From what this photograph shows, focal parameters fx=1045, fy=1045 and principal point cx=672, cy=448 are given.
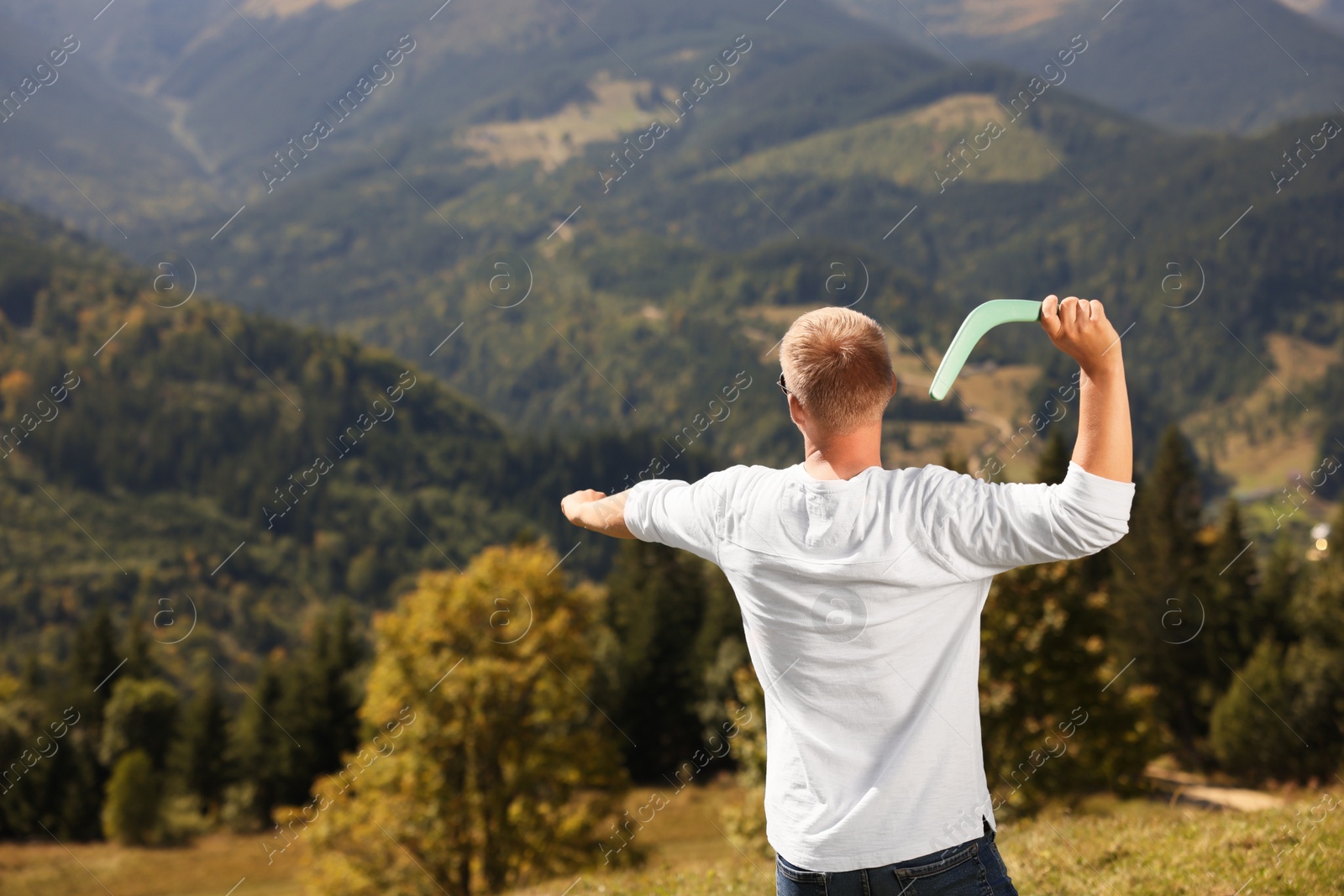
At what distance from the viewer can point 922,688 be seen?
343 cm

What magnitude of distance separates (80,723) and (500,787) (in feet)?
148

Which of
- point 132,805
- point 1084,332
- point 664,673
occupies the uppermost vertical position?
point 132,805

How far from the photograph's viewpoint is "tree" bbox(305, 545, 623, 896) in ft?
87.1

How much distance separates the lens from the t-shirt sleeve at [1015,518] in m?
3.06

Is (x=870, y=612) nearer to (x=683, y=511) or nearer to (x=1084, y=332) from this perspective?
(x=683, y=511)

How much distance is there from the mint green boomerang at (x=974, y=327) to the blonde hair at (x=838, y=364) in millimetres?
198

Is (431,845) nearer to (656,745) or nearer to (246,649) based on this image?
(656,745)

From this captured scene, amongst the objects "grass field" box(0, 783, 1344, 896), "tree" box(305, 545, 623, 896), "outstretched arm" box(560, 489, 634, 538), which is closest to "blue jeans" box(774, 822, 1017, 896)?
"outstretched arm" box(560, 489, 634, 538)

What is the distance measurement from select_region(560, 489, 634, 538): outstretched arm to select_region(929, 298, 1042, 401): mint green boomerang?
128cm

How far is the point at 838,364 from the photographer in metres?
3.41

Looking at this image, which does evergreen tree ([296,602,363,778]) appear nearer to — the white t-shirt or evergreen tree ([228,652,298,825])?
evergreen tree ([228,652,298,825])

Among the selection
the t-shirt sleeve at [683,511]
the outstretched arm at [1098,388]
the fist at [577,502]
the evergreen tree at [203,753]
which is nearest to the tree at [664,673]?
the evergreen tree at [203,753]

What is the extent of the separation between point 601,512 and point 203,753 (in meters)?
64.0

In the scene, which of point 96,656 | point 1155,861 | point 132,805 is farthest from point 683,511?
point 96,656
